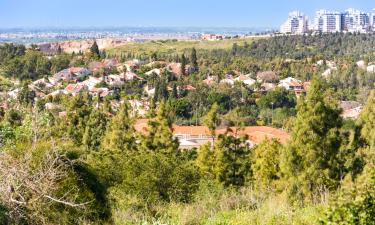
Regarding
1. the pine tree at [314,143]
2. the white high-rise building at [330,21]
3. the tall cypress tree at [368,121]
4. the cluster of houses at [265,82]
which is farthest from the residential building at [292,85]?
the white high-rise building at [330,21]

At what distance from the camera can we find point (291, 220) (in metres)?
5.27

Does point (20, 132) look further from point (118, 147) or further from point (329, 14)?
point (329, 14)

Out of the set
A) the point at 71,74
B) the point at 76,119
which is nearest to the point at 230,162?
the point at 76,119

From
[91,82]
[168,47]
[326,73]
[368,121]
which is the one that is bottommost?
[91,82]

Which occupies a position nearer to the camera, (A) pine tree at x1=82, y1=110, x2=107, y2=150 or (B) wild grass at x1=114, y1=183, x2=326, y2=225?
(B) wild grass at x1=114, y1=183, x2=326, y2=225

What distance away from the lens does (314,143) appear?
1078cm

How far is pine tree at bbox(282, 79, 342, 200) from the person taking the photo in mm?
10750

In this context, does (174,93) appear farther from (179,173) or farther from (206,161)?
(179,173)

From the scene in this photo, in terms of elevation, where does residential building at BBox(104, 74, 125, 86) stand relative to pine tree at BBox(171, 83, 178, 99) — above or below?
above

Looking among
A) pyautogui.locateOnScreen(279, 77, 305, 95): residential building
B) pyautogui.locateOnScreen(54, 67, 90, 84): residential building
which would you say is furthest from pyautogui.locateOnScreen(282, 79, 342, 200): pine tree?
pyautogui.locateOnScreen(54, 67, 90, 84): residential building

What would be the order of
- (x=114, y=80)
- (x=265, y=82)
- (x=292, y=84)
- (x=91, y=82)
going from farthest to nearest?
(x=265, y=82), (x=114, y=80), (x=91, y=82), (x=292, y=84)

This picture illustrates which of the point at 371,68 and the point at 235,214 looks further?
the point at 371,68

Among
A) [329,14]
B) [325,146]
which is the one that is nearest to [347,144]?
[325,146]

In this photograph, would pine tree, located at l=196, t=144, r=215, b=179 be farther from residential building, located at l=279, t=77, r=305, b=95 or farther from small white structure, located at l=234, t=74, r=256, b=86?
small white structure, located at l=234, t=74, r=256, b=86
